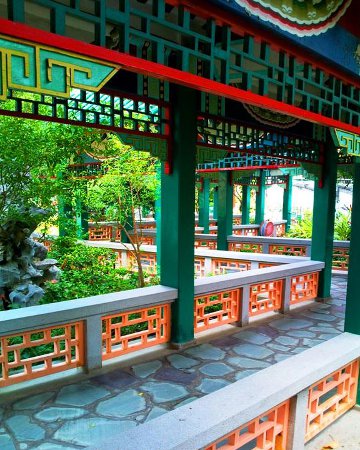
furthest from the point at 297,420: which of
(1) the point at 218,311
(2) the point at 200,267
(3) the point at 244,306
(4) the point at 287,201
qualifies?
(4) the point at 287,201

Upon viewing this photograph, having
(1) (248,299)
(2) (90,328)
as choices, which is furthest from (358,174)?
(2) (90,328)

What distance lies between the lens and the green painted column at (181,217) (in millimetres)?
5070

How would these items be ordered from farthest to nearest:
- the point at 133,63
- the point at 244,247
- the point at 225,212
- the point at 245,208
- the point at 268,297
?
the point at 245,208
the point at 244,247
the point at 225,212
the point at 268,297
the point at 133,63

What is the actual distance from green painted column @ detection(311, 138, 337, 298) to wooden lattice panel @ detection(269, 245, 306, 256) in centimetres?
383

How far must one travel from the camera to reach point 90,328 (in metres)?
4.48

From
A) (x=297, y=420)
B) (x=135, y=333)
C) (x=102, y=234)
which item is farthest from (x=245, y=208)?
(x=297, y=420)

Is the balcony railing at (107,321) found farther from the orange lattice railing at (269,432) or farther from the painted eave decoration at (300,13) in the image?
the painted eave decoration at (300,13)

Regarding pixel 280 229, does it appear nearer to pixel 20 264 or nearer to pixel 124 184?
pixel 124 184

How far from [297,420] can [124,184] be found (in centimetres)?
513

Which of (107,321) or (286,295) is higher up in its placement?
(107,321)

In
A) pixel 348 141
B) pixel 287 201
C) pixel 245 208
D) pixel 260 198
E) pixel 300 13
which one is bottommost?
pixel 245 208

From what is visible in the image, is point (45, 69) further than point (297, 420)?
No

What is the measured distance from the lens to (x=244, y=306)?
625cm

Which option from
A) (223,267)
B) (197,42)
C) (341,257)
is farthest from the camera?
(341,257)
